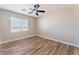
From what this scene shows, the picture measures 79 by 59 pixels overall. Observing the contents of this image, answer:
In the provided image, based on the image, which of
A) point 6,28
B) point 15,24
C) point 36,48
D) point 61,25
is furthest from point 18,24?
point 61,25

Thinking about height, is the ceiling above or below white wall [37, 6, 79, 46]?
above

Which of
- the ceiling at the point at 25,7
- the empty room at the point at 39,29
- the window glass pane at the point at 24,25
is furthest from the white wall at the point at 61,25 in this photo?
the window glass pane at the point at 24,25

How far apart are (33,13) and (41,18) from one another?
0.22 metres

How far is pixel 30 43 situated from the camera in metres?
1.81

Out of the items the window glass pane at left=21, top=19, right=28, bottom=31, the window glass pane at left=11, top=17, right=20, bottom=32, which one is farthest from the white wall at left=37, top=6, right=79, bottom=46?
the window glass pane at left=11, top=17, right=20, bottom=32

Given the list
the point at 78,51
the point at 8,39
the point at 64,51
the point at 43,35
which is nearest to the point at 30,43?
the point at 43,35

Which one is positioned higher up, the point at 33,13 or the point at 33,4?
the point at 33,4

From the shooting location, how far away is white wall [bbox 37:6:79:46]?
1.74 meters

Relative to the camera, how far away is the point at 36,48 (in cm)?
176

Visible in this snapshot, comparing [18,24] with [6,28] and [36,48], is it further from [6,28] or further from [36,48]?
[36,48]

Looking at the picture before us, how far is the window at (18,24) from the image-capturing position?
5.67 ft

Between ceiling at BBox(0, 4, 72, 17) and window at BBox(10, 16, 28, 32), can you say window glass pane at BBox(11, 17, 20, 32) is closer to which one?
window at BBox(10, 16, 28, 32)

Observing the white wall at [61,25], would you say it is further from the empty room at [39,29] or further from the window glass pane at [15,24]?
the window glass pane at [15,24]
